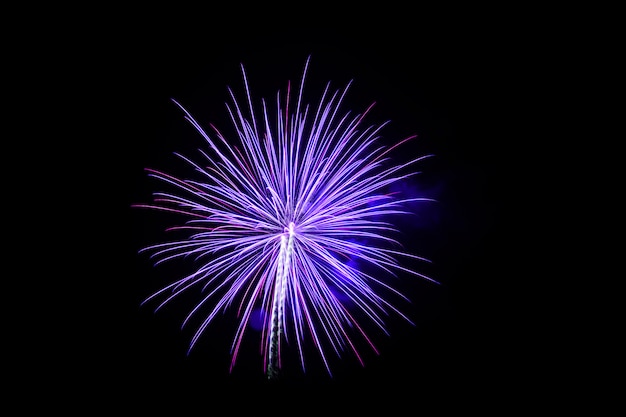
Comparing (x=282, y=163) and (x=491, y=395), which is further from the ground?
(x=282, y=163)

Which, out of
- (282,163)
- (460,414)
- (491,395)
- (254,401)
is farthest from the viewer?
(491,395)

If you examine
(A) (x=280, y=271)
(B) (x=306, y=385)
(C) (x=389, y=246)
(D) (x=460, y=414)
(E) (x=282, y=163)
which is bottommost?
(D) (x=460, y=414)

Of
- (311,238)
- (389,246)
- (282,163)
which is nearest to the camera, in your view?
(282,163)

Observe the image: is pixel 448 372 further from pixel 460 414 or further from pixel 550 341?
pixel 550 341

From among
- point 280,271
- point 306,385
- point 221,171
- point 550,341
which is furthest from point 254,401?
point 550,341

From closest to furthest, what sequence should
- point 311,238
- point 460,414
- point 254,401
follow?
point 311,238 → point 254,401 → point 460,414

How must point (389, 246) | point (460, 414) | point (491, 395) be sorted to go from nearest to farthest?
1. point (460, 414)
2. point (491, 395)
3. point (389, 246)

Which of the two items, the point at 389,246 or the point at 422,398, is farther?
the point at 389,246

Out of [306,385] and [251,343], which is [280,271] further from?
[251,343]

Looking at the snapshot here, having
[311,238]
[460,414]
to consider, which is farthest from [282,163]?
[460,414]
